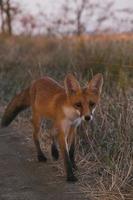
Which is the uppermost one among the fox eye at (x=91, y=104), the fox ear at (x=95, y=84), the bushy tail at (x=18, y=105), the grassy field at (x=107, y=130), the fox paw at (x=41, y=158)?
the fox ear at (x=95, y=84)

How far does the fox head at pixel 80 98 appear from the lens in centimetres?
660

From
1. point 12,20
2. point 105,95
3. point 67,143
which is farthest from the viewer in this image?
point 12,20

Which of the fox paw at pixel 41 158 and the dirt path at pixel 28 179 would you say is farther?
the fox paw at pixel 41 158

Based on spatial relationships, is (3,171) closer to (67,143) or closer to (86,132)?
(67,143)

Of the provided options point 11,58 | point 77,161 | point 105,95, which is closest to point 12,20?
point 11,58

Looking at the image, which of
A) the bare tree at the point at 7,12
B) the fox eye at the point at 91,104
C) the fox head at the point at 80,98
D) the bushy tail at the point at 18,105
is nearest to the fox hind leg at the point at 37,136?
the bushy tail at the point at 18,105

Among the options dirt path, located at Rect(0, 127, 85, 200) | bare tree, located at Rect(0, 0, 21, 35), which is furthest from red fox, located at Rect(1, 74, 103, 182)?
bare tree, located at Rect(0, 0, 21, 35)

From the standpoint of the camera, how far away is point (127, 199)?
6199mm

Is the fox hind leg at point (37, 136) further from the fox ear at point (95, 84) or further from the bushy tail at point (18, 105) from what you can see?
the fox ear at point (95, 84)

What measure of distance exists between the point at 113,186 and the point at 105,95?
9.91 ft

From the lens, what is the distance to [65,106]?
275 inches

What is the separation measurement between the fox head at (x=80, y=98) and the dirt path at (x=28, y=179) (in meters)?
0.69

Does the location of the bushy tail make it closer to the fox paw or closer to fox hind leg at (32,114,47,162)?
fox hind leg at (32,114,47,162)

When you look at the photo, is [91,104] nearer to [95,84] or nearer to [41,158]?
[95,84]
